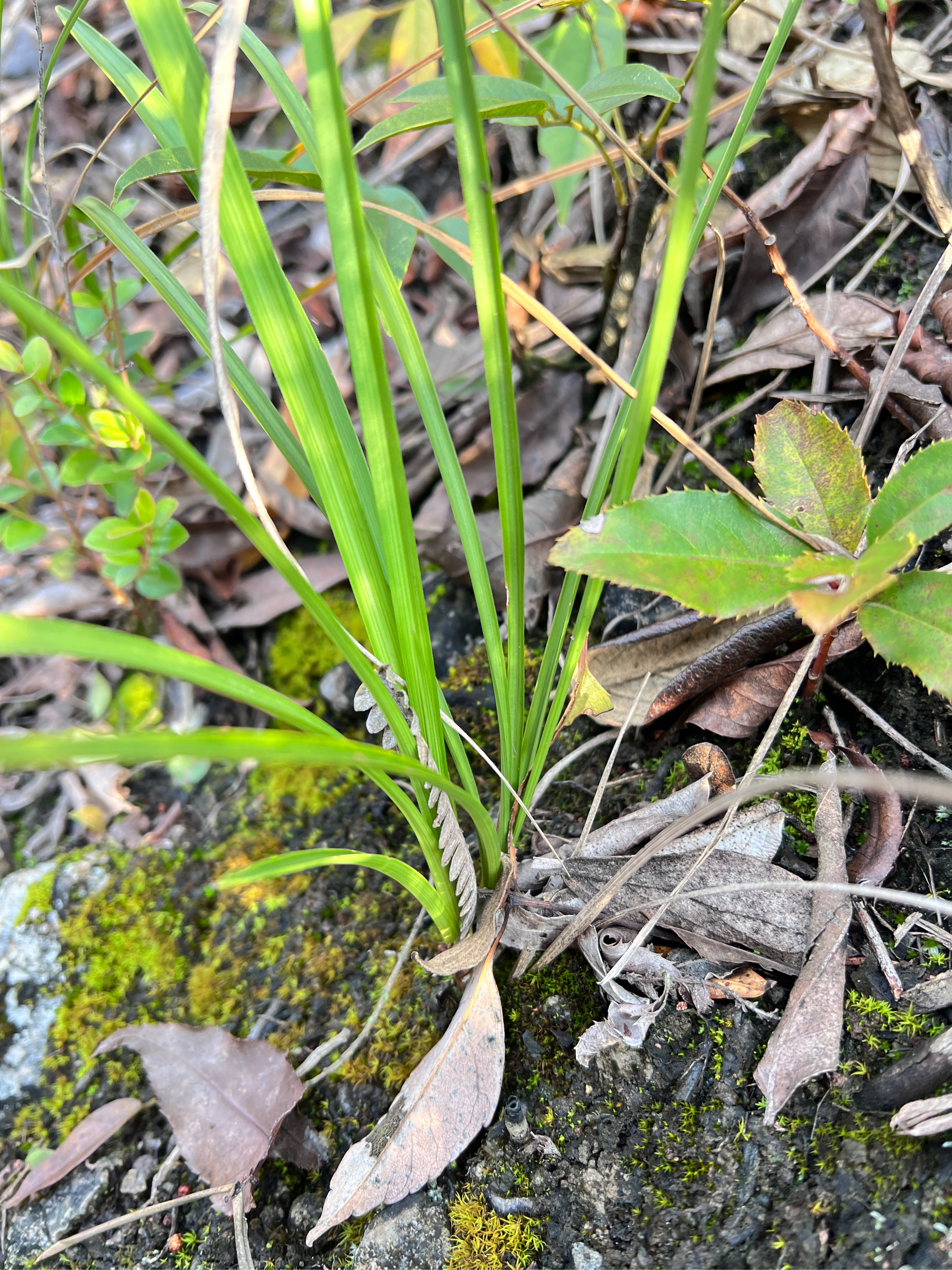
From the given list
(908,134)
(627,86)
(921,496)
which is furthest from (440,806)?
(908,134)

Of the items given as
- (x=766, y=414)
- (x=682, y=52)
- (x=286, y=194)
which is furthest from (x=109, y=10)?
(x=766, y=414)

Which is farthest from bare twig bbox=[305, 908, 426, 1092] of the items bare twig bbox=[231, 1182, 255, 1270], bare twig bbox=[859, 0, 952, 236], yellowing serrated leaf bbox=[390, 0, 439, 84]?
yellowing serrated leaf bbox=[390, 0, 439, 84]

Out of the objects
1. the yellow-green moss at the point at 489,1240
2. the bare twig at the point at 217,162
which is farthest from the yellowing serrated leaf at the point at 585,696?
the yellow-green moss at the point at 489,1240

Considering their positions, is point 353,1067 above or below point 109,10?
below

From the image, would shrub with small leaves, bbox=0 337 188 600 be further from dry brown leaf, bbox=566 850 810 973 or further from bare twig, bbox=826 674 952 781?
bare twig, bbox=826 674 952 781

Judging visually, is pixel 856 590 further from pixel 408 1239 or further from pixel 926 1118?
pixel 408 1239

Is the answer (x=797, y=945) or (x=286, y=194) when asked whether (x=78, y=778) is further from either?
(x=797, y=945)
